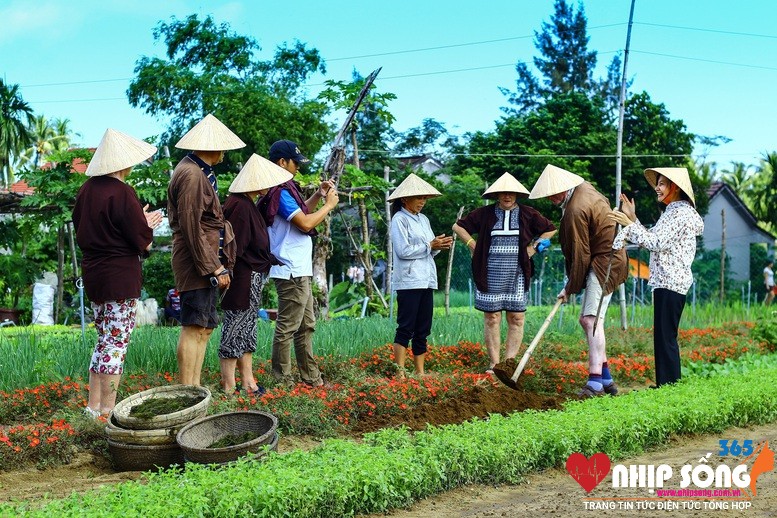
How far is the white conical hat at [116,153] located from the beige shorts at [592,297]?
377 centimetres

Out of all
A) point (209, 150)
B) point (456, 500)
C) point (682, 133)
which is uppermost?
point (682, 133)

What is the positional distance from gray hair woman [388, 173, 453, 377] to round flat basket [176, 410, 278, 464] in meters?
2.73

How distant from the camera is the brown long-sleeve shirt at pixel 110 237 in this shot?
5.73m

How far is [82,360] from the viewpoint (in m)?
7.49

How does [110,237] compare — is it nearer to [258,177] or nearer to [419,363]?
[258,177]

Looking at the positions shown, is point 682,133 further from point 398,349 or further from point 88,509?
point 88,509

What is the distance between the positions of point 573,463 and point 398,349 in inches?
115

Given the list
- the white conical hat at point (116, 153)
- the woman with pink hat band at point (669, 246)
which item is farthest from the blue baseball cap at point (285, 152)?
the woman with pink hat band at point (669, 246)

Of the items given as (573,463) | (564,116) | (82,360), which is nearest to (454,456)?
(573,463)

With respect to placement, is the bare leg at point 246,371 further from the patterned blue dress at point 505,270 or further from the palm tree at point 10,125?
the palm tree at point 10,125

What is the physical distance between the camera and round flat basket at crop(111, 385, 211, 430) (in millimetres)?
5035

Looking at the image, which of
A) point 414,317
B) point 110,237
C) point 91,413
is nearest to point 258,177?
point 110,237

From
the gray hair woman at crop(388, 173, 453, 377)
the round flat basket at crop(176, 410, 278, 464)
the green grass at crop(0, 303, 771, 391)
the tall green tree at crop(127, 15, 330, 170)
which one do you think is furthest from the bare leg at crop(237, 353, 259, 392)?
the tall green tree at crop(127, 15, 330, 170)

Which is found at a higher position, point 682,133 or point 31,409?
point 682,133
